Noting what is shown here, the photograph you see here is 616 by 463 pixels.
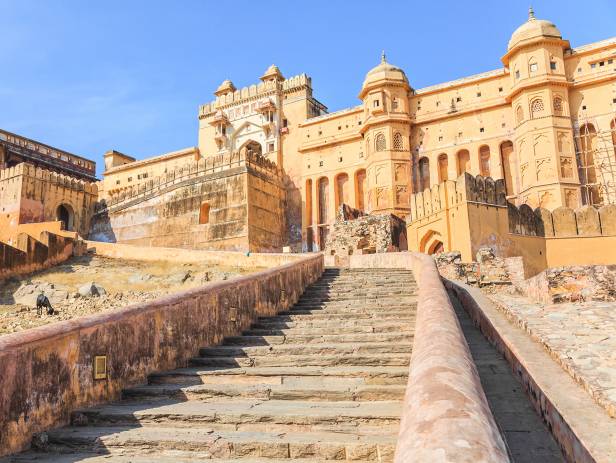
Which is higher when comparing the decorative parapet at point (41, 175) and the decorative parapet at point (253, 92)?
the decorative parapet at point (253, 92)

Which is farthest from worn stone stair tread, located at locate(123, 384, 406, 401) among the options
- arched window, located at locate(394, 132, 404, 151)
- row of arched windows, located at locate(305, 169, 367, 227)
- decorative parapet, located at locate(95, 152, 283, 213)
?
row of arched windows, located at locate(305, 169, 367, 227)

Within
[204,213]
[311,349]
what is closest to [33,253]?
[204,213]

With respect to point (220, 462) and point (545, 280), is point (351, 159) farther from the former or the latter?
point (220, 462)

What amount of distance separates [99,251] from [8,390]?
69.6 ft

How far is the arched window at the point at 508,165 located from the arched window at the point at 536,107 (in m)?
2.54

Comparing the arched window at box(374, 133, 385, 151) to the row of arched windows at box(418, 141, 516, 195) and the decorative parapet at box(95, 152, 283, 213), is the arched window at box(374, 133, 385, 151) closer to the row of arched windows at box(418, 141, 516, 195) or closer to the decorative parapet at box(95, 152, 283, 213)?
the row of arched windows at box(418, 141, 516, 195)

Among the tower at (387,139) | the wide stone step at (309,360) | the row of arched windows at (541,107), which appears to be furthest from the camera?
the tower at (387,139)

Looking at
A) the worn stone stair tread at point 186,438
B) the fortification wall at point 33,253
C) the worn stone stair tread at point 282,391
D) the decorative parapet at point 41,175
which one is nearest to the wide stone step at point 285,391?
the worn stone stair tread at point 282,391

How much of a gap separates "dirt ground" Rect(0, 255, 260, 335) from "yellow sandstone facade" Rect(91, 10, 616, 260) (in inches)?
323

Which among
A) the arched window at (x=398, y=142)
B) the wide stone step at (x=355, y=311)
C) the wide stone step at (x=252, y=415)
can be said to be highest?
the arched window at (x=398, y=142)

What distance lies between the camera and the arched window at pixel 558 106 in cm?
2708

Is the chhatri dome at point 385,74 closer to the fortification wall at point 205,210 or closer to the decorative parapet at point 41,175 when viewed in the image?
the fortification wall at point 205,210

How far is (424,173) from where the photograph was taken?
104 feet

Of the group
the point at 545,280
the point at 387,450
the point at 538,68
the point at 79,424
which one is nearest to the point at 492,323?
the point at 545,280
